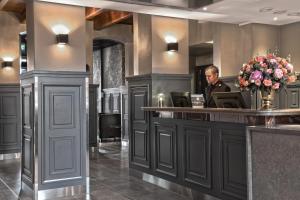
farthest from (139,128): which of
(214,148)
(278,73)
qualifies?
(278,73)

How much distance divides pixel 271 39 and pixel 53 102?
17.1 feet

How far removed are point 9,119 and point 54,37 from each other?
4.12 metres

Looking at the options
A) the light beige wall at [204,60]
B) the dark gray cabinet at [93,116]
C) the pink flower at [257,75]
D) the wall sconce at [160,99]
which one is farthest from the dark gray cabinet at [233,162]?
the light beige wall at [204,60]

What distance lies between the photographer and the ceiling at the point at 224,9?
5.66m

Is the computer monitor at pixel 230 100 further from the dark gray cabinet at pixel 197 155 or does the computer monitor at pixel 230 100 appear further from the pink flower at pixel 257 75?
the pink flower at pixel 257 75

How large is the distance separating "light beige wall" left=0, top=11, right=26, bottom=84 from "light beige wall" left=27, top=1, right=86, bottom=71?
11.7ft

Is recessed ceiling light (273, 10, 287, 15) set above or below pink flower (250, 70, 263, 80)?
above

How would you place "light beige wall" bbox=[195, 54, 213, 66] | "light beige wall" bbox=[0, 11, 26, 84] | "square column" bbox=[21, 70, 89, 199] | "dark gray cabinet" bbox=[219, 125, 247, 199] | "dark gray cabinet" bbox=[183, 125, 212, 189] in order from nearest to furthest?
"dark gray cabinet" bbox=[219, 125, 247, 199], "dark gray cabinet" bbox=[183, 125, 212, 189], "square column" bbox=[21, 70, 89, 199], "light beige wall" bbox=[0, 11, 26, 84], "light beige wall" bbox=[195, 54, 213, 66]

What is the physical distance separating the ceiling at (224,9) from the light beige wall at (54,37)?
0.17m

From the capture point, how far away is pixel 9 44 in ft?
28.8

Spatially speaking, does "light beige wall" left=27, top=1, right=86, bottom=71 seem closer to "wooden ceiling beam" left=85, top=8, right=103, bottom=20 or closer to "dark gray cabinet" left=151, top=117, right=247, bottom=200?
"dark gray cabinet" left=151, top=117, right=247, bottom=200

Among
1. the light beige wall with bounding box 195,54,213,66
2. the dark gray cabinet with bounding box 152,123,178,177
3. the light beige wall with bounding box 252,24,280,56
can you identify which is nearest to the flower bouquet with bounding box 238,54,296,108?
the dark gray cabinet with bounding box 152,123,178,177

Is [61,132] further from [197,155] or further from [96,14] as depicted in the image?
[96,14]

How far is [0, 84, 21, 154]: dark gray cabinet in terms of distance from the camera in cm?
867
